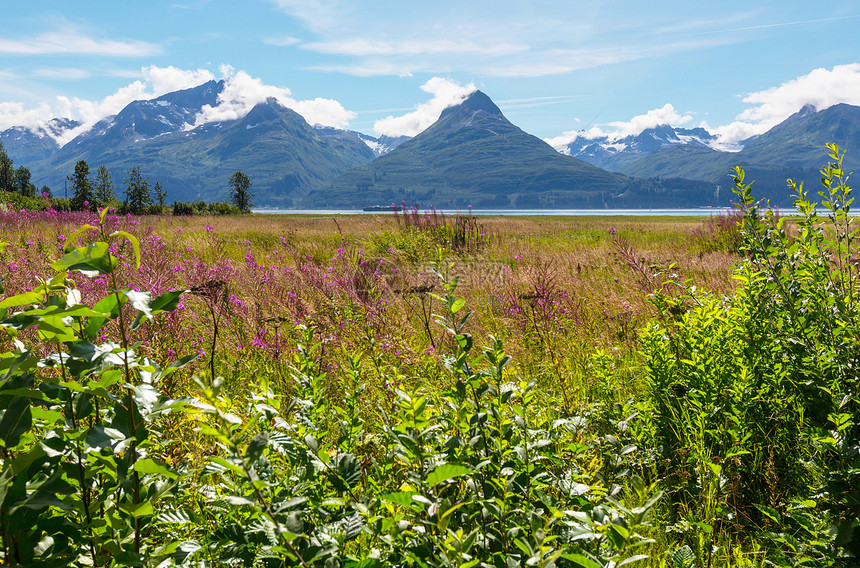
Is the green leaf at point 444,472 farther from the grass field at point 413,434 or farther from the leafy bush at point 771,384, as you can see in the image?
the leafy bush at point 771,384

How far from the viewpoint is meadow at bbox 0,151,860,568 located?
1.09 m

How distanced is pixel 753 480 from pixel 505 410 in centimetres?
126

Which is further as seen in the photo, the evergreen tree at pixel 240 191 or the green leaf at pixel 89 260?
the evergreen tree at pixel 240 191

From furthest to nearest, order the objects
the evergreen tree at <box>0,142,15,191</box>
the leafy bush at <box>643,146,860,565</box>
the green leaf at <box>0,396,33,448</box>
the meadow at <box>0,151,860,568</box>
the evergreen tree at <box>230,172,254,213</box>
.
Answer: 1. the evergreen tree at <box>230,172,254,213</box>
2. the evergreen tree at <box>0,142,15,191</box>
3. the leafy bush at <box>643,146,860,565</box>
4. the meadow at <box>0,151,860,568</box>
5. the green leaf at <box>0,396,33,448</box>

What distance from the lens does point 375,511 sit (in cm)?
155

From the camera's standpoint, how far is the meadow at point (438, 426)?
3.57 feet

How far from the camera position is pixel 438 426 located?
4.66 ft

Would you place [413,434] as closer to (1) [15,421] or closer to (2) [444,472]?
(2) [444,472]

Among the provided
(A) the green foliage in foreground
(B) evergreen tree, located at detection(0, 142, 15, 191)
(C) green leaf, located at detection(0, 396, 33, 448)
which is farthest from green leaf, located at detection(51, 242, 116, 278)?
(B) evergreen tree, located at detection(0, 142, 15, 191)

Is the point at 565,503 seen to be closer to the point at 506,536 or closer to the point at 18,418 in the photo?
the point at 506,536

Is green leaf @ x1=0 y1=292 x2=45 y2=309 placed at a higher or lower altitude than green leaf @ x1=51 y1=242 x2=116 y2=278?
lower

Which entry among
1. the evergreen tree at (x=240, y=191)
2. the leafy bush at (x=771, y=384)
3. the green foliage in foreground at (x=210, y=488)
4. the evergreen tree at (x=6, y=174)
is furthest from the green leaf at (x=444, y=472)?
the evergreen tree at (x=6, y=174)

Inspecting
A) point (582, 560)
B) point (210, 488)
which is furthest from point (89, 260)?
point (582, 560)

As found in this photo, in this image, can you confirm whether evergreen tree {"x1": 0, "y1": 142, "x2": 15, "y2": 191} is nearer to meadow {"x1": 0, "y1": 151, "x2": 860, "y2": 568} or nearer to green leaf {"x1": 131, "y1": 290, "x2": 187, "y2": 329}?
meadow {"x1": 0, "y1": 151, "x2": 860, "y2": 568}
